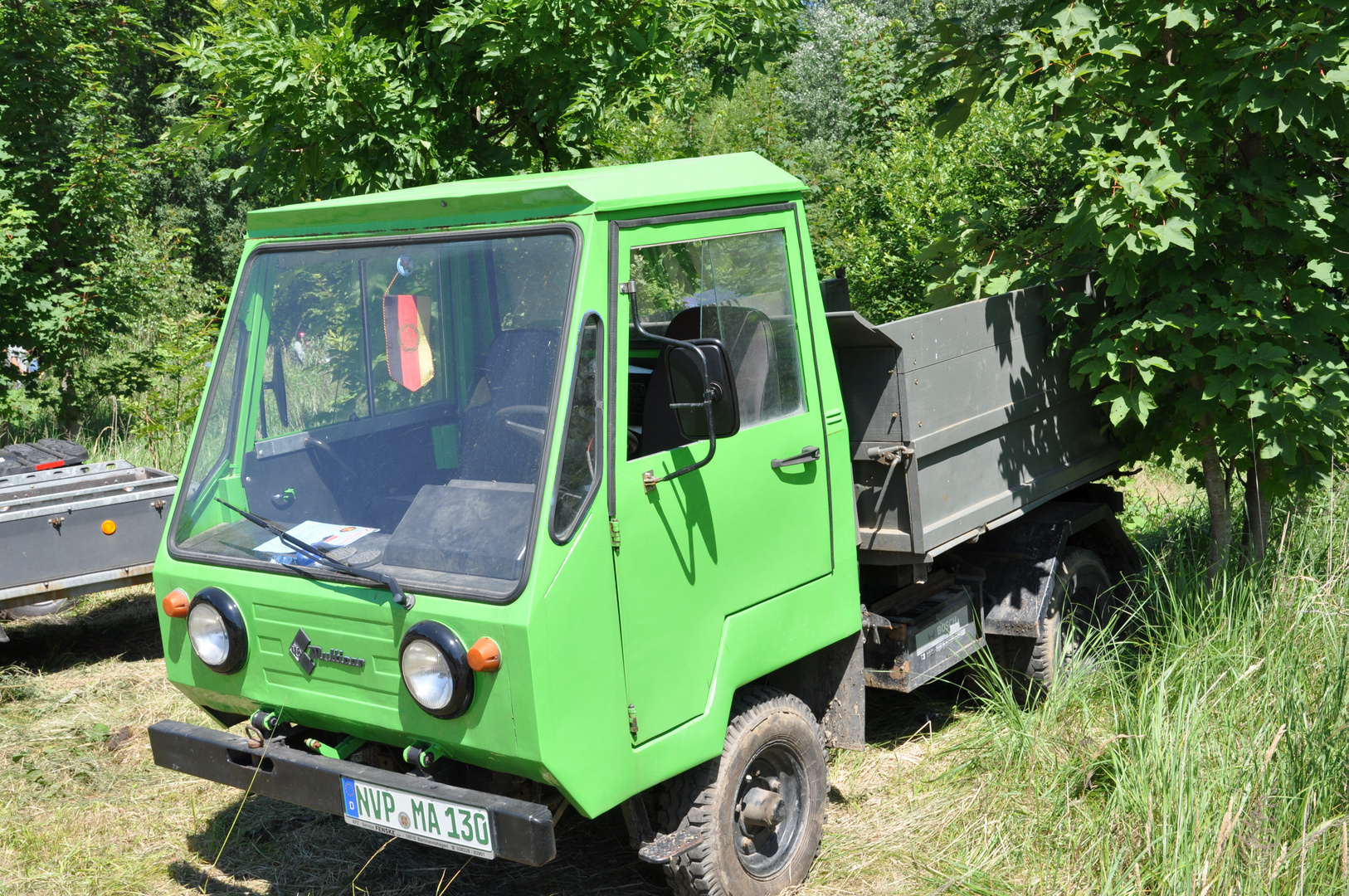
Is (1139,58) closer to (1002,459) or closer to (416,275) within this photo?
(1002,459)

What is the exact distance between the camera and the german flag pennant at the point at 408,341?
3500 mm

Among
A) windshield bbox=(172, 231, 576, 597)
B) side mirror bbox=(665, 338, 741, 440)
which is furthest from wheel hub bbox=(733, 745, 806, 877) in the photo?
windshield bbox=(172, 231, 576, 597)

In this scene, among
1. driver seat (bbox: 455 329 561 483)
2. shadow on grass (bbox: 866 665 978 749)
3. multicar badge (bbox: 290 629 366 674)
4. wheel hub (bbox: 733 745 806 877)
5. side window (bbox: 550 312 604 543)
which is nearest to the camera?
side window (bbox: 550 312 604 543)

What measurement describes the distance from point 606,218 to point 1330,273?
133 inches

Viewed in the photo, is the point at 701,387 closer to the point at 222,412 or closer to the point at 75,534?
the point at 222,412

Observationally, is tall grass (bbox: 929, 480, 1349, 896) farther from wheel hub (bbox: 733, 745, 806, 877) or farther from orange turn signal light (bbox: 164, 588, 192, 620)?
orange turn signal light (bbox: 164, 588, 192, 620)

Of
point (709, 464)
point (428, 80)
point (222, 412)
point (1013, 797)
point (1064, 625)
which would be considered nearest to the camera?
point (709, 464)

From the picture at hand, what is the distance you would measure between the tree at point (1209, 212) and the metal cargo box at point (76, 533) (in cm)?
485

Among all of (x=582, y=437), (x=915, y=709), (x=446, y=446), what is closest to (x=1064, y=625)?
(x=915, y=709)

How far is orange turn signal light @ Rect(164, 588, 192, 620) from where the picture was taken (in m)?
3.49

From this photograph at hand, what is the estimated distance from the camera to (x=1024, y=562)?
16.3 feet

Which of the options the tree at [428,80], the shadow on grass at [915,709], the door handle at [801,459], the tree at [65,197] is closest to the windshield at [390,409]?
the door handle at [801,459]

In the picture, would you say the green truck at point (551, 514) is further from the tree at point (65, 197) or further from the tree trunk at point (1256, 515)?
the tree at point (65, 197)

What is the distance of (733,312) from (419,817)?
1799 millimetres
